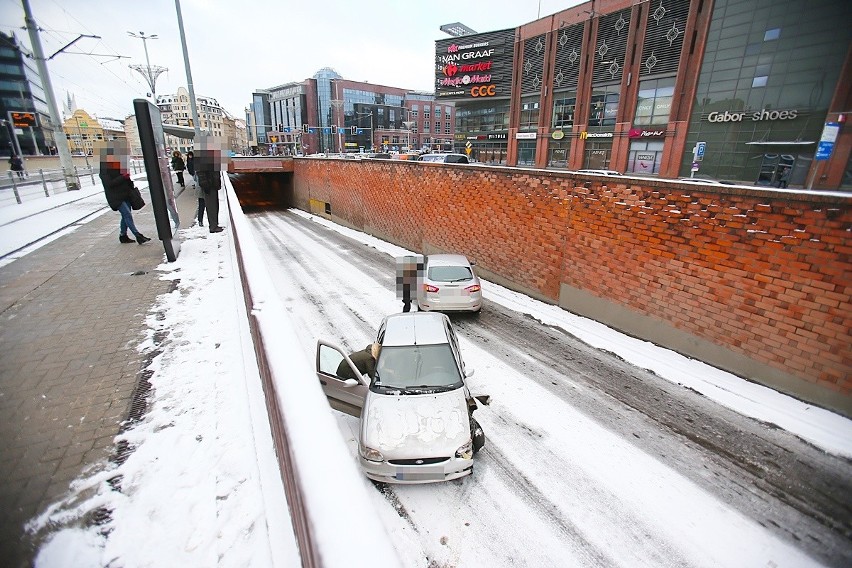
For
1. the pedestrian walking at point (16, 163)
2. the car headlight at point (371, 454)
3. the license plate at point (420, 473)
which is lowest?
the license plate at point (420, 473)

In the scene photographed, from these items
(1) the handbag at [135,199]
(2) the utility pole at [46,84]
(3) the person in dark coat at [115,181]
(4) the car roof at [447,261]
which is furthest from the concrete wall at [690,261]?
(2) the utility pole at [46,84]

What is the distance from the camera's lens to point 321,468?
119 centimetres

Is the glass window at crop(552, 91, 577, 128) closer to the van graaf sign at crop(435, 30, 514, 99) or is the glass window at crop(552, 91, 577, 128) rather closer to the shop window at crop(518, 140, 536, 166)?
the shop window at crop(518, 140, 536, 166)

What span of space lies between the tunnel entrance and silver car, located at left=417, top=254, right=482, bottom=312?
25696 mm

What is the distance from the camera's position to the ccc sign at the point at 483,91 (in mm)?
40241

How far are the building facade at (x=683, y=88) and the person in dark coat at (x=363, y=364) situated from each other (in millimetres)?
24143

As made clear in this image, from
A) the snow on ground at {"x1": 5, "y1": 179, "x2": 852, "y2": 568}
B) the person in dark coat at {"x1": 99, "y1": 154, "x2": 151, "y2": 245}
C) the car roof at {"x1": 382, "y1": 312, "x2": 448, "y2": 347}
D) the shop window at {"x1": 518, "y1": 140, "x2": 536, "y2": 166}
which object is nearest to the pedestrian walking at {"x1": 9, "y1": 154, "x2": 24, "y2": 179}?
the person in dark coat at {"x1": 99, "y1": 154, "x2": 151, "y2": 245}

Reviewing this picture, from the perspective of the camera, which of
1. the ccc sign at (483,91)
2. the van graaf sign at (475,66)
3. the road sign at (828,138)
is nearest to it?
the road sign at (828,138)

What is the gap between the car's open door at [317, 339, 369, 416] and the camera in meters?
4.97

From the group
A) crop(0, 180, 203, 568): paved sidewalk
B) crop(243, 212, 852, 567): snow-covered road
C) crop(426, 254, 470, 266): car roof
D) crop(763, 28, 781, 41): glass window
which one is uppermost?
crop(763, 28, 781, 41): glass window

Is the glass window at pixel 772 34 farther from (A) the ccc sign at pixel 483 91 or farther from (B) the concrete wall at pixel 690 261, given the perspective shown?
(A) the ccc sign at pixel 483 91

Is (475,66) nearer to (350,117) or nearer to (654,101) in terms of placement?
(654,101)

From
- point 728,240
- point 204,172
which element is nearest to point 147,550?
point 728,240

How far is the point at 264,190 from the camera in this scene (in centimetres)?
3541
